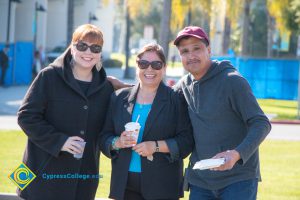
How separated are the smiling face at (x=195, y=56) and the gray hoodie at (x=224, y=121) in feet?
0.18

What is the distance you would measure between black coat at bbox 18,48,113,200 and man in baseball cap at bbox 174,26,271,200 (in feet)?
2.71

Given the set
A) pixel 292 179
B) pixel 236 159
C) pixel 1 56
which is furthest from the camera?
pixel 1 56

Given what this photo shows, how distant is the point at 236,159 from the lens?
4781 millimetres

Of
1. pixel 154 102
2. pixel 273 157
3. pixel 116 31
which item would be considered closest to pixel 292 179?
pixel 273 157

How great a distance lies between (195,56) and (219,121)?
0.52m

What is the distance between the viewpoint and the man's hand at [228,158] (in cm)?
470

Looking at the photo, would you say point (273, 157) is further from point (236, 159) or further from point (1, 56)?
point (1, 56)

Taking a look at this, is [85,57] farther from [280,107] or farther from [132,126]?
[280,107]

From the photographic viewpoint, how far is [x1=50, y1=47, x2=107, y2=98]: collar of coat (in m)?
A: 5.54

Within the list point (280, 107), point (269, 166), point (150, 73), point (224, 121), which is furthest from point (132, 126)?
point (280, 107)

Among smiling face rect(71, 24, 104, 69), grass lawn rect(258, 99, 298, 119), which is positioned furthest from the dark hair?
grass lawn rect(258, 99, 298, 119)

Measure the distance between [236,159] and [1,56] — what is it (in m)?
27.2

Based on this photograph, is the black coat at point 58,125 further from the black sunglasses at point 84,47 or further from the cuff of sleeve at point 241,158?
the cuff of sleeve at point 241,158

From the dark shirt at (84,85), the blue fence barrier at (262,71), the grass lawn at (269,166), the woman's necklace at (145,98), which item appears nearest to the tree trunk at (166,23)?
the blue fence barrier at (262,71)
